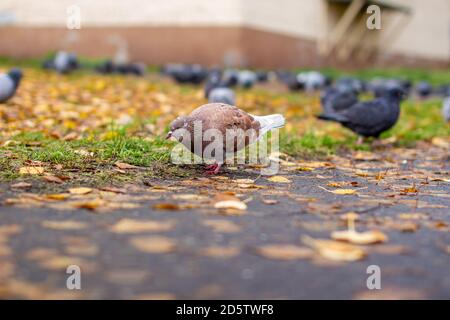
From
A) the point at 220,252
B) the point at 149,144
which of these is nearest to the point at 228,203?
the point at 220,252

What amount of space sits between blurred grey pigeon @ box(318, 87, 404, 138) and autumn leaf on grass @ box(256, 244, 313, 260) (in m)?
3.79

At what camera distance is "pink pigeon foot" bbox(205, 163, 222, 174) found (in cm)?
418

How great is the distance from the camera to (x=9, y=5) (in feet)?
46.7

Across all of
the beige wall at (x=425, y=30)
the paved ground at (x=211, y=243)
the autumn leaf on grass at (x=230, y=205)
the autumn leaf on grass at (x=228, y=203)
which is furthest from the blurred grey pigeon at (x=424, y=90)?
the autumn leaf on grass at (x=230, y=205)

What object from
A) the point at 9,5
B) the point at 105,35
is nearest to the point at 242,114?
the point at 105,35

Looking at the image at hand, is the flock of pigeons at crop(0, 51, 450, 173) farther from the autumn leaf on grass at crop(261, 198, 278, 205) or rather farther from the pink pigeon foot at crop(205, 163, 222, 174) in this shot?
the autumn leaf on grass at crop(261, 198, 278, 205)

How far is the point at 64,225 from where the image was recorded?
104 inches

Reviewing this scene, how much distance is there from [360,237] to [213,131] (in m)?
1.57

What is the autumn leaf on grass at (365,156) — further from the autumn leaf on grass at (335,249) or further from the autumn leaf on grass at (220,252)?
the autumn leaf on grass at (220,252)

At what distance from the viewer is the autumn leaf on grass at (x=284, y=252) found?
94.6 inches

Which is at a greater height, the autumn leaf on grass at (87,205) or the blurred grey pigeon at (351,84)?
the blurred grey pigeon at (351,84)

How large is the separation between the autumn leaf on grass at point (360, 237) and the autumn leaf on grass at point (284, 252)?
8.8 inches

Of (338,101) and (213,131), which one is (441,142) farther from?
(213,131)

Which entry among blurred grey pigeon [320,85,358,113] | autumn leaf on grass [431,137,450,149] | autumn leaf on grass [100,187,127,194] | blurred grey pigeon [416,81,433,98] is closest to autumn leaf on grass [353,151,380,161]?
autumn leaf on grass [431,137,450,149]
